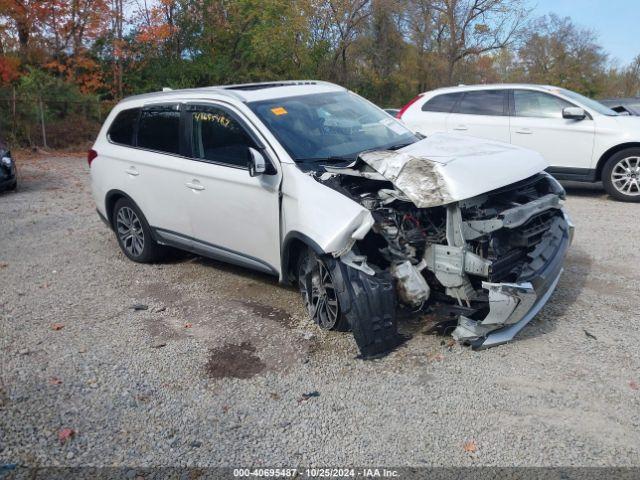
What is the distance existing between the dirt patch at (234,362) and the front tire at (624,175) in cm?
696

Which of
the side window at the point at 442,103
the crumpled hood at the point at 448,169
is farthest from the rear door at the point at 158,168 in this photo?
the side window at the point at 442,103

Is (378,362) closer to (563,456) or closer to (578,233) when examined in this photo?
(563,456)

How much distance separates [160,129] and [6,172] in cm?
661

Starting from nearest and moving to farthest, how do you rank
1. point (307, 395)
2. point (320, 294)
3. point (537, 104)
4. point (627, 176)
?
point (307, 395)
point (320, 294)
point (627, 176)
point (537, 104)

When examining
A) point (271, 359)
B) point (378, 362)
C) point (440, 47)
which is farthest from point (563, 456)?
point (440, 47)

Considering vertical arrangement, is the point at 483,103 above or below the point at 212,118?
above

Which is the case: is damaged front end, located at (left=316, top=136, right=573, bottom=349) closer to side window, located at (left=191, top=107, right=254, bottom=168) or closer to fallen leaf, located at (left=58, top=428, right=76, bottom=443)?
A: side window, located at (left=191, top=107, right=254, bottom=168)

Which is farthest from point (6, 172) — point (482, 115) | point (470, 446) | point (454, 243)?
point (470, 446)

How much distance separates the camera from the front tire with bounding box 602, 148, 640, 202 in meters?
9.19

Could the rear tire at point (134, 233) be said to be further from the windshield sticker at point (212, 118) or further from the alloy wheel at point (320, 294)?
the alloy wheel at point (320, 294)

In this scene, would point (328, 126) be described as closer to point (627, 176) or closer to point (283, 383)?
point (283, 383)

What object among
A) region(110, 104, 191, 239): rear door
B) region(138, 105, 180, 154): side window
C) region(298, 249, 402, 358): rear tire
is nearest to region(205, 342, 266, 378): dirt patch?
region(298, 249, 402, 358): rear tire

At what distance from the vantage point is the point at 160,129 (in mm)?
6305

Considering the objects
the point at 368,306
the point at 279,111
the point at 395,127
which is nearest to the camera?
the point at 368,306
